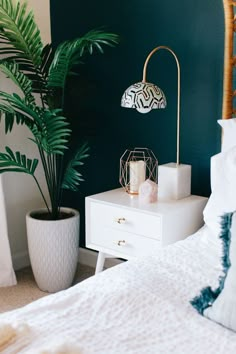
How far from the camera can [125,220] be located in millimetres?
2424

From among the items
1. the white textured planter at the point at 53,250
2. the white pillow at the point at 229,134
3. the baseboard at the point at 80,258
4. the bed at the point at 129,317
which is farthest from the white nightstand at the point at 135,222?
the baseboard at the point at 80,258

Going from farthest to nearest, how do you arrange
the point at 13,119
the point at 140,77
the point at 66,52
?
the point at 140,77 < the point at 13,119 < the point at 66,52

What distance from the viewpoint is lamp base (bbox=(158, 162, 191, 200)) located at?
2.48m

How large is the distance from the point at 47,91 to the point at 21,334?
1.74 m

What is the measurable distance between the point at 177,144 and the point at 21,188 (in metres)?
1.09

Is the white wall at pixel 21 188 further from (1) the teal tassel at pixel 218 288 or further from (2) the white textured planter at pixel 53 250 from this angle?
(1) the teal tassel at pixel 218 288

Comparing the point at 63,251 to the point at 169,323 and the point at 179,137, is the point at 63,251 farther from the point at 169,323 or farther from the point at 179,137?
the point at 169,323

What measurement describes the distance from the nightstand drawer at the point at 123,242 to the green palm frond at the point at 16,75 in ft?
2.57

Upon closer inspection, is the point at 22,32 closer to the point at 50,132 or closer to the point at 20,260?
the point at 50,132

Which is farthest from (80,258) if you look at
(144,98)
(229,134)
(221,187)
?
(221,187)

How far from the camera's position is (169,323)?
1.36 m

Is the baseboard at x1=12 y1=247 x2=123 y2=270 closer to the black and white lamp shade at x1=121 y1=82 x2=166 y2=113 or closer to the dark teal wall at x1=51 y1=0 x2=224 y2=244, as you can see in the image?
the dark teal wall at x1=51 y1=0 x2=224 y2=244

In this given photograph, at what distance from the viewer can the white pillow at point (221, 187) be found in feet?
6.01

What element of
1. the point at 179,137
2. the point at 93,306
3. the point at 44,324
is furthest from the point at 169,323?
the point at 179,137
